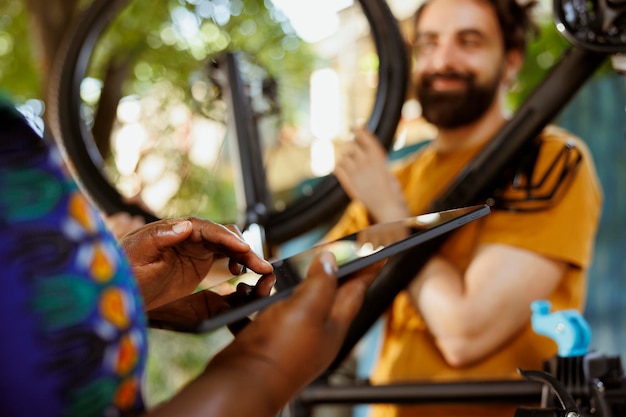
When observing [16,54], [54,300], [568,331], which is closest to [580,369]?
[568,331]

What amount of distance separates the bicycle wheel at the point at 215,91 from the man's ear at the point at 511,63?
0.63 feet

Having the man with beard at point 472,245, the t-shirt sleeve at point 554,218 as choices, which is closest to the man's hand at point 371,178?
the man with beard at point 472,245

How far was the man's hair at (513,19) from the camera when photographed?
0.99 m

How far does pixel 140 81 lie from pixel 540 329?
1.43 meters

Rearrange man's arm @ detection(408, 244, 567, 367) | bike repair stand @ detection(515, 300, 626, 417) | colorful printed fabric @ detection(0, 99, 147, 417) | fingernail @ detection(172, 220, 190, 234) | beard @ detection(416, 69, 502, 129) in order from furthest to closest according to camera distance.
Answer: beard @ detection(416, 69, 502, 129), man's arm @ detection(408, 244, 567, 367), bike repair stand @ detection(515, 300, 626, 417), fingernail @ detection(172, 220, 190, 234), colorful printed fabric @ detection(0, 99, 147, 417)

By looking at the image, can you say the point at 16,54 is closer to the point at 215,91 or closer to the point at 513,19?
the point at 215,91

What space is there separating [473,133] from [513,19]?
0.16 metres

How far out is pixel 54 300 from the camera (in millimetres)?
251

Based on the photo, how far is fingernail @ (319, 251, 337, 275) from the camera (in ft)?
1.08

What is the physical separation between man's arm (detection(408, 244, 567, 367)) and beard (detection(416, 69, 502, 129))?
0.21 meters

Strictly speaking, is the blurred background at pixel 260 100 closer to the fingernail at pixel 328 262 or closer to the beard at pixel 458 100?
the beard at pixel 458 100

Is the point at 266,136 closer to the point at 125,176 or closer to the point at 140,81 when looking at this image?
the point at 125,176

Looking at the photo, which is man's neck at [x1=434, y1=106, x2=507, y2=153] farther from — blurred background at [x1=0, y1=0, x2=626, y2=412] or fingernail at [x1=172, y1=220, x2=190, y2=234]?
fingernail at [x1=172, y1=220, x2=190, y2=234]

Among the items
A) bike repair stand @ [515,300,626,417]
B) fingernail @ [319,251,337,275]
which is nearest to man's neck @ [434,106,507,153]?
bike repair stand @ [515,300,626,417]
